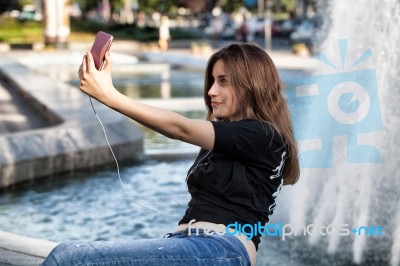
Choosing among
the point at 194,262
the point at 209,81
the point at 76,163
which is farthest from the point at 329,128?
the point at 194,262

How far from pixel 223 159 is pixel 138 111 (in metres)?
0.41

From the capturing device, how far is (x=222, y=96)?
3180mm

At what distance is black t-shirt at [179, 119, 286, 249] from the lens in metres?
3.00

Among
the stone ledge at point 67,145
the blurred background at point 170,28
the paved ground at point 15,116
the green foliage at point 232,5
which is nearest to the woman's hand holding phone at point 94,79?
the stone ledge at point 67,145

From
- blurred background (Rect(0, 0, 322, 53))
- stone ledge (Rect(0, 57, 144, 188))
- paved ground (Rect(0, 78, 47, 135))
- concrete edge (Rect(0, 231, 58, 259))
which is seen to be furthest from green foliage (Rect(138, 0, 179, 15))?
concrete edge (Rect(0, 231, 58, 259))

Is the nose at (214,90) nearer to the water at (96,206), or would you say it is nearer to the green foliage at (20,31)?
the water at (96,206)

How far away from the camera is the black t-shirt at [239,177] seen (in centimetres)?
300

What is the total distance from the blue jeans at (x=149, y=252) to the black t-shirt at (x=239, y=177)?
21 centimetres

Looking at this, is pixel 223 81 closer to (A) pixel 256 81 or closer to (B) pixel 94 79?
(A) pixel 256 81

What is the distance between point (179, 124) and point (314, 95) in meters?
5.17

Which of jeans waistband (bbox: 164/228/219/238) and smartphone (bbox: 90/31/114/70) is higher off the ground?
smartphone (bbox: 90/31/114/70)

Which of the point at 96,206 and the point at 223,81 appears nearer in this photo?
the point at 223,81

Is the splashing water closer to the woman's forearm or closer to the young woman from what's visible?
the young woman

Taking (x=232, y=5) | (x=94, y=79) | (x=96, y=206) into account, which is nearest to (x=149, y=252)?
(x=94, y=79)
